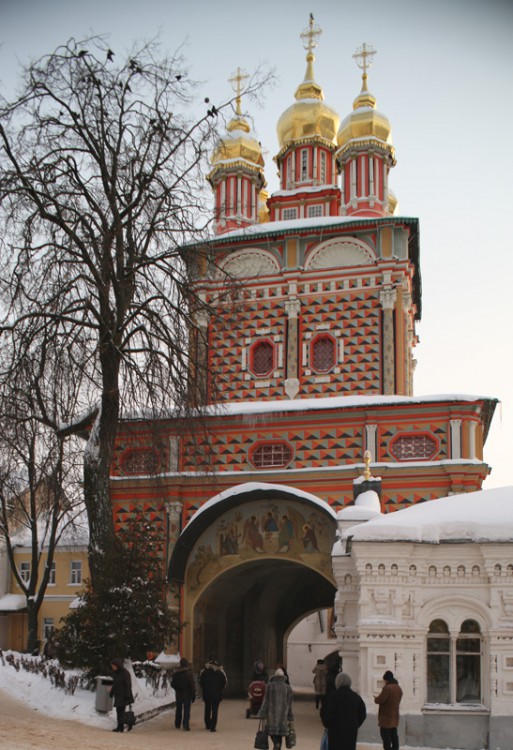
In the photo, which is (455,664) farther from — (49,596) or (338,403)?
(49,596)

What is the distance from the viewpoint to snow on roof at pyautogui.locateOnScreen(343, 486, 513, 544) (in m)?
11.0

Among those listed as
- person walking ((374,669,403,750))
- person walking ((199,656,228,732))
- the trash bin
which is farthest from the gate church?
the trash bin

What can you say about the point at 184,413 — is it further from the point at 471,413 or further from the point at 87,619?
the point at 471,413

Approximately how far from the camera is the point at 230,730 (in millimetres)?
13922

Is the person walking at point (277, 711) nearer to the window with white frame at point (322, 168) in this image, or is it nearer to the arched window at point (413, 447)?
the arched window at point (413, 447)

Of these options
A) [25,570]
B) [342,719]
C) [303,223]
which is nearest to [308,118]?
[303,223]

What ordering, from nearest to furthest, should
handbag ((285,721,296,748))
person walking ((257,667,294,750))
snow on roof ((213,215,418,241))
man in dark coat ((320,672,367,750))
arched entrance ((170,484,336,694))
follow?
1. man in dark coat ((320,672,367,750))
2. handbag ((285,721,296,748))
3. person walking ((257,667,294,750))
4. arched entrance ((170,484,336,694))
5. snow on roof ((213,215,418,241))

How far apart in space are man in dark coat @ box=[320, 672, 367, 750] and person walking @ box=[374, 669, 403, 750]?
7.47 ft

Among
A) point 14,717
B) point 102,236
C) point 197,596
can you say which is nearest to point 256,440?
point 197,596

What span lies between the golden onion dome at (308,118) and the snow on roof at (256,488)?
1103 centimetres

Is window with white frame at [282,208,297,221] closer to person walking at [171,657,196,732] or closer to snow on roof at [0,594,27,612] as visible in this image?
person walking at [171,657,196,732]

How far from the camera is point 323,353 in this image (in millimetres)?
22266

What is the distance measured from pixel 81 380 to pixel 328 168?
13.9 m

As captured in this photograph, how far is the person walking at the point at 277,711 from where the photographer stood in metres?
10.1
